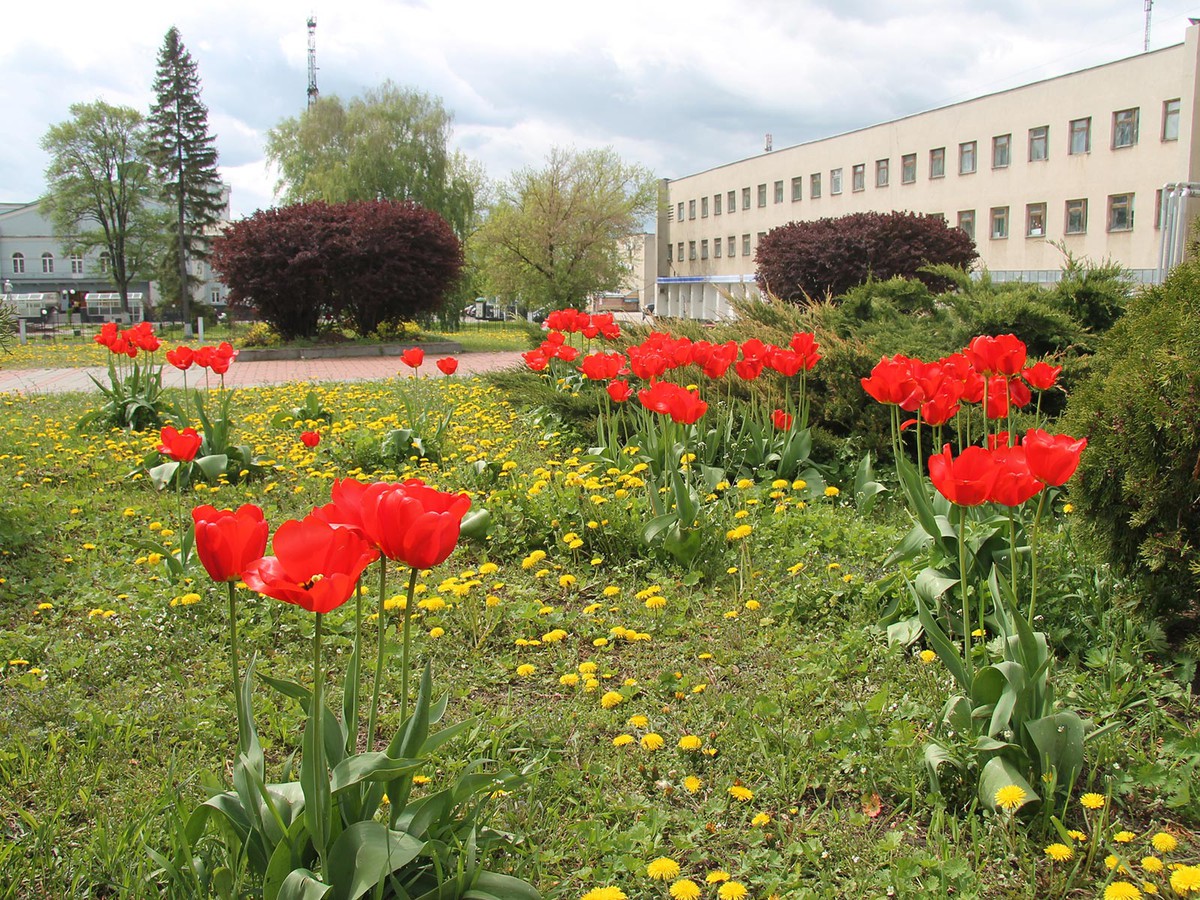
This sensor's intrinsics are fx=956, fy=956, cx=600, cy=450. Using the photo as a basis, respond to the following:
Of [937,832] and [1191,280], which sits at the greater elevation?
[1191,280]

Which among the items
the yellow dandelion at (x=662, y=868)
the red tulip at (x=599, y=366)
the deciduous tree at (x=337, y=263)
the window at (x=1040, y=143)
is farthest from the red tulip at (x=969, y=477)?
the window at (x=1040, y=143)

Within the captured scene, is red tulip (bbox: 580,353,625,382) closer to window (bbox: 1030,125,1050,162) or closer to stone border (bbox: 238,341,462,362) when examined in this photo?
stone border (bbox: 238,341,462,362)

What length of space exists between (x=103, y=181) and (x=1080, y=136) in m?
48.9

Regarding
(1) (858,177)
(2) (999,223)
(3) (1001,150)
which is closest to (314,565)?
(2) (999,223)

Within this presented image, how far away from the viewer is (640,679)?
318 cm

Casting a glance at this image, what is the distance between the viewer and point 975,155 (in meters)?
40.7

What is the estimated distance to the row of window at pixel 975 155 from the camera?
107 feet

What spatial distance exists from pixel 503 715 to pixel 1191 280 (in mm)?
2679

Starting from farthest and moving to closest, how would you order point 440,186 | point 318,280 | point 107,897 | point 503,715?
1. point 440,186
2. point 318,280
3. point 503,715
4. point 107,897

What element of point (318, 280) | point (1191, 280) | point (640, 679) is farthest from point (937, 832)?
point (318, 280)

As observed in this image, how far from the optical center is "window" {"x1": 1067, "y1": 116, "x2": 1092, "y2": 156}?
34781mm

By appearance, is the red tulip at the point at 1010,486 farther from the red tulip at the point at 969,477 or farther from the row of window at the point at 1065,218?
the row of window at the point at 1065,218

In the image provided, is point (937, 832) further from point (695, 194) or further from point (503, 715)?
point (695, 194)

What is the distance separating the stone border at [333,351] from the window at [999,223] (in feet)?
86.5
